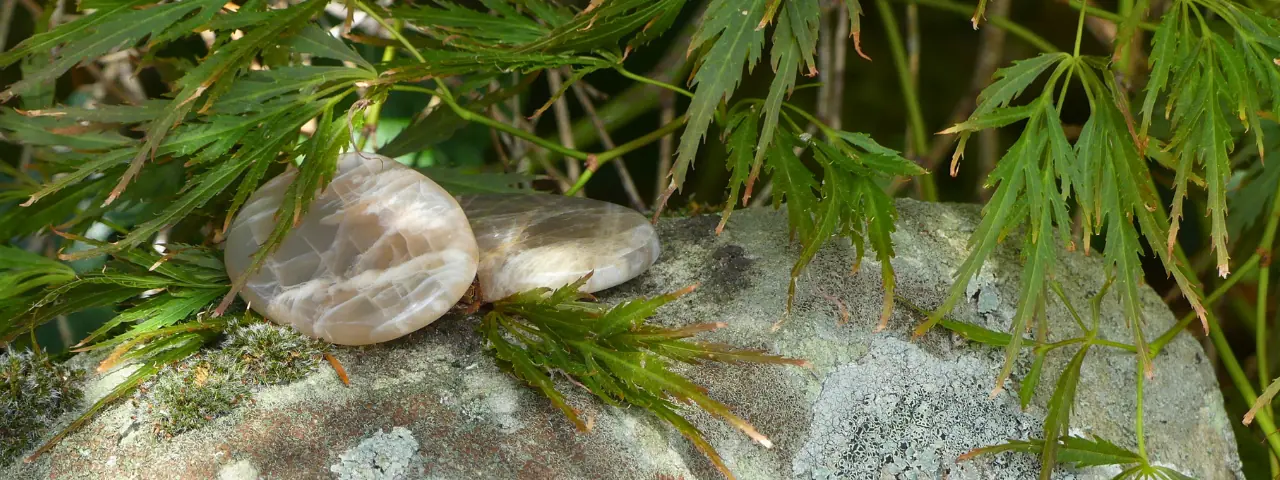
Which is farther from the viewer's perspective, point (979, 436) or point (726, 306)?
point (726, 306)

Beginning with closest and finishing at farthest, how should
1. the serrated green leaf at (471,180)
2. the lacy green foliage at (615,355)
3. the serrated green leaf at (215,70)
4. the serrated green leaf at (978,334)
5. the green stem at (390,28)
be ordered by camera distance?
the lacy green foliage at (615,355)
the serrated green leaf at (215,70)
the serrated green leaf at (978,334)
the green stem at (390,28)
the serrated green leaf at (471,180)

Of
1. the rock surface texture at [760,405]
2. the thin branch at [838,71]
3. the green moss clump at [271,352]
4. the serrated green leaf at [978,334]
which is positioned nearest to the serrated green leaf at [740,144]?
the rock surface texture at [760,405]

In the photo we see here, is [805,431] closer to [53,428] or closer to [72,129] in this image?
[53,428]

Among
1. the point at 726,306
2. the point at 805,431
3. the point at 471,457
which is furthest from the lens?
the point at 726,306

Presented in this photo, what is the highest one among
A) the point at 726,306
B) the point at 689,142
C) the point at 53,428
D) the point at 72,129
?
the point at 689,142

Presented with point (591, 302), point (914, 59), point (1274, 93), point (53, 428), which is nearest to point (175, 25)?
point (53, 428)

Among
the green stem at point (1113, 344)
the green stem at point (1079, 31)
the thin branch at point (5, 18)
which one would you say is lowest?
the green stem at point (1113, 344)

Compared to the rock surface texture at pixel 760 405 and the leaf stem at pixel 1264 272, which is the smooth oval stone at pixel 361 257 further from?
the leaf stem at pixel 1264 272
